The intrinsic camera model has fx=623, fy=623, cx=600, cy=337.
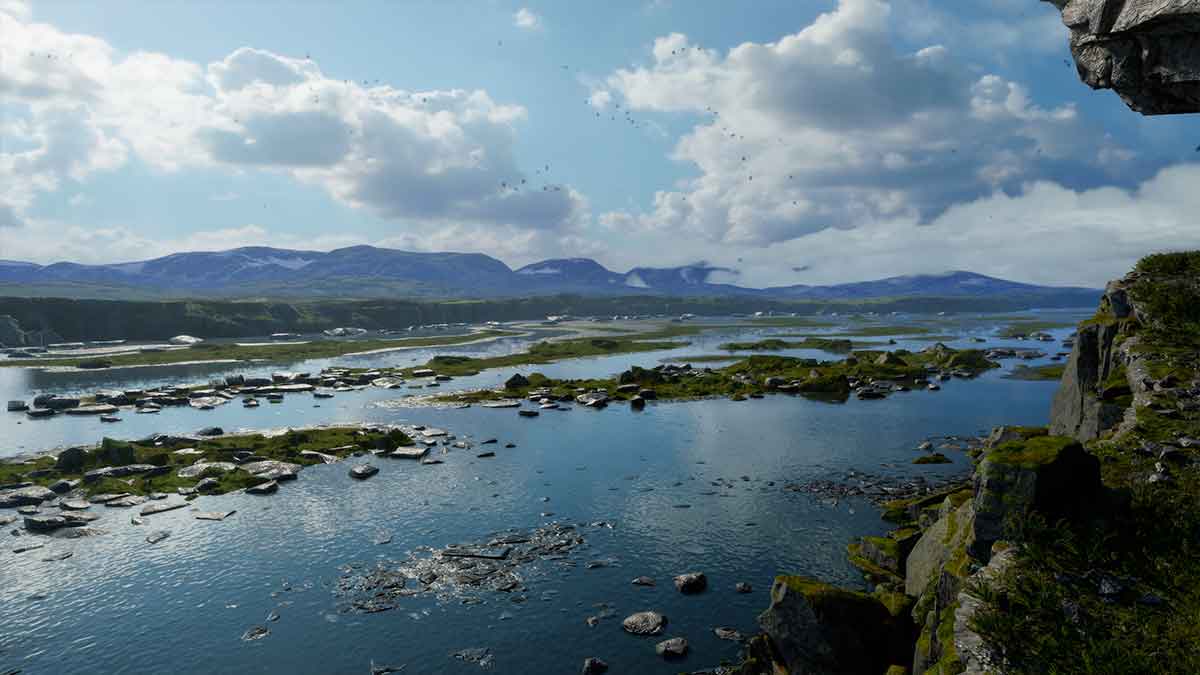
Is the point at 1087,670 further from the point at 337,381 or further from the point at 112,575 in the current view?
the point at 337,381

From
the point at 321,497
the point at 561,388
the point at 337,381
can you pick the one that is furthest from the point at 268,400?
the point at 321,497

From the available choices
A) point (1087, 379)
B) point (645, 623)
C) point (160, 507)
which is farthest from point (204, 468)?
point (1087, 379)

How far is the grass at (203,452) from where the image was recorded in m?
53.1

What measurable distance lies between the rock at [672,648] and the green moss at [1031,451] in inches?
578

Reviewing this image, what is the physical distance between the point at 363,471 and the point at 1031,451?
50216mm

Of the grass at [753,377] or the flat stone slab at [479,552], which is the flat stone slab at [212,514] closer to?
the flat stone slab at [479,552]

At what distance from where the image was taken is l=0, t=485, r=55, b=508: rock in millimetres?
48594

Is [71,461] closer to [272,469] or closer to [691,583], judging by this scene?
[272,469]

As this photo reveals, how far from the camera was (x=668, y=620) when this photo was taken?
29891 millimetres

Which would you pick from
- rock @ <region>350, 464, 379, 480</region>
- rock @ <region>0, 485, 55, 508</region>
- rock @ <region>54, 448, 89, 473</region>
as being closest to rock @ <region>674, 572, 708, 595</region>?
rock @ <region>350, 464, 379, 480</region>

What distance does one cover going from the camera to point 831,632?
78.0 ft

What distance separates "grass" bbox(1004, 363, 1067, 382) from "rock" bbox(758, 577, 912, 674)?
105 m

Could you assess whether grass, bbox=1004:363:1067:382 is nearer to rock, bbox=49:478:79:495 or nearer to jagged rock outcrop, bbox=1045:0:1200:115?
jagged rock outcrop, bbox=1045:0:1200:115

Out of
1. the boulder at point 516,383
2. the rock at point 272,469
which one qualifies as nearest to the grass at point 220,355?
the boulder at point 516,383
